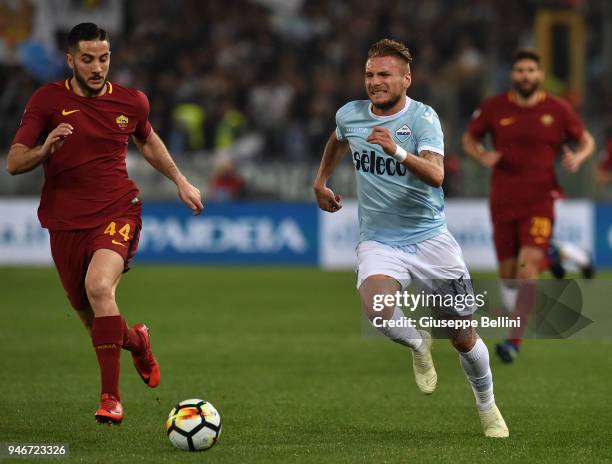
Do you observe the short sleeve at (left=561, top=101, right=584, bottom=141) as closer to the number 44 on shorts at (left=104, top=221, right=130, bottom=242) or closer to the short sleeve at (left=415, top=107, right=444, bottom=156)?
the short sleeve at (left=415, top=107, right=444, bottom=156)

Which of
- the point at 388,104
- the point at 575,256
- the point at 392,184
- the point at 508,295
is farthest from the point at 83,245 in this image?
the point at 575,256

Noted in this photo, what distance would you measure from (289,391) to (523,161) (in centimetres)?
328

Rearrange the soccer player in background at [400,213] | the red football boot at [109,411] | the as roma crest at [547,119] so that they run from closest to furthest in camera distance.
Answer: the red football boot at [109,411], the soccer player in background at [400,213], the as roma crest at [547,119]

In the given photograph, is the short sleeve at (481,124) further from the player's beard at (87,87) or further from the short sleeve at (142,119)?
the player's beard at (87,87)

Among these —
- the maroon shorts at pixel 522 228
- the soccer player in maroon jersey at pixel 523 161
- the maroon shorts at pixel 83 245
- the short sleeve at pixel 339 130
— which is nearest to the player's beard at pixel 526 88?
the soccer player in maroon jersey at pixel 523 161

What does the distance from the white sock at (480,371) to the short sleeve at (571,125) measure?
425 cm

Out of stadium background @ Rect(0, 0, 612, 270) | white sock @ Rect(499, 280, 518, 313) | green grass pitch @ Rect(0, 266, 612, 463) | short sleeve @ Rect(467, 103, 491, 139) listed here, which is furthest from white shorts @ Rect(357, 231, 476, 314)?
stadium background @ Rect(0, 0, 612, 270)

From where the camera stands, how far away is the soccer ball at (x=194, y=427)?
650 centimetres

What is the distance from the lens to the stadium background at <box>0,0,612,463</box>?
7.51 m

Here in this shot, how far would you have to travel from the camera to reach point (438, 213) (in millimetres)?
7250

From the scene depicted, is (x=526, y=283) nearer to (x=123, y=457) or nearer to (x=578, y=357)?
(x=578, y=357)

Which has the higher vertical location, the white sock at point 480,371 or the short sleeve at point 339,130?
the short sleeve at point 339,130

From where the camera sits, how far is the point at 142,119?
7578 mm

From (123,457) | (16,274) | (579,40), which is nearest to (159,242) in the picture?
(16,274)
